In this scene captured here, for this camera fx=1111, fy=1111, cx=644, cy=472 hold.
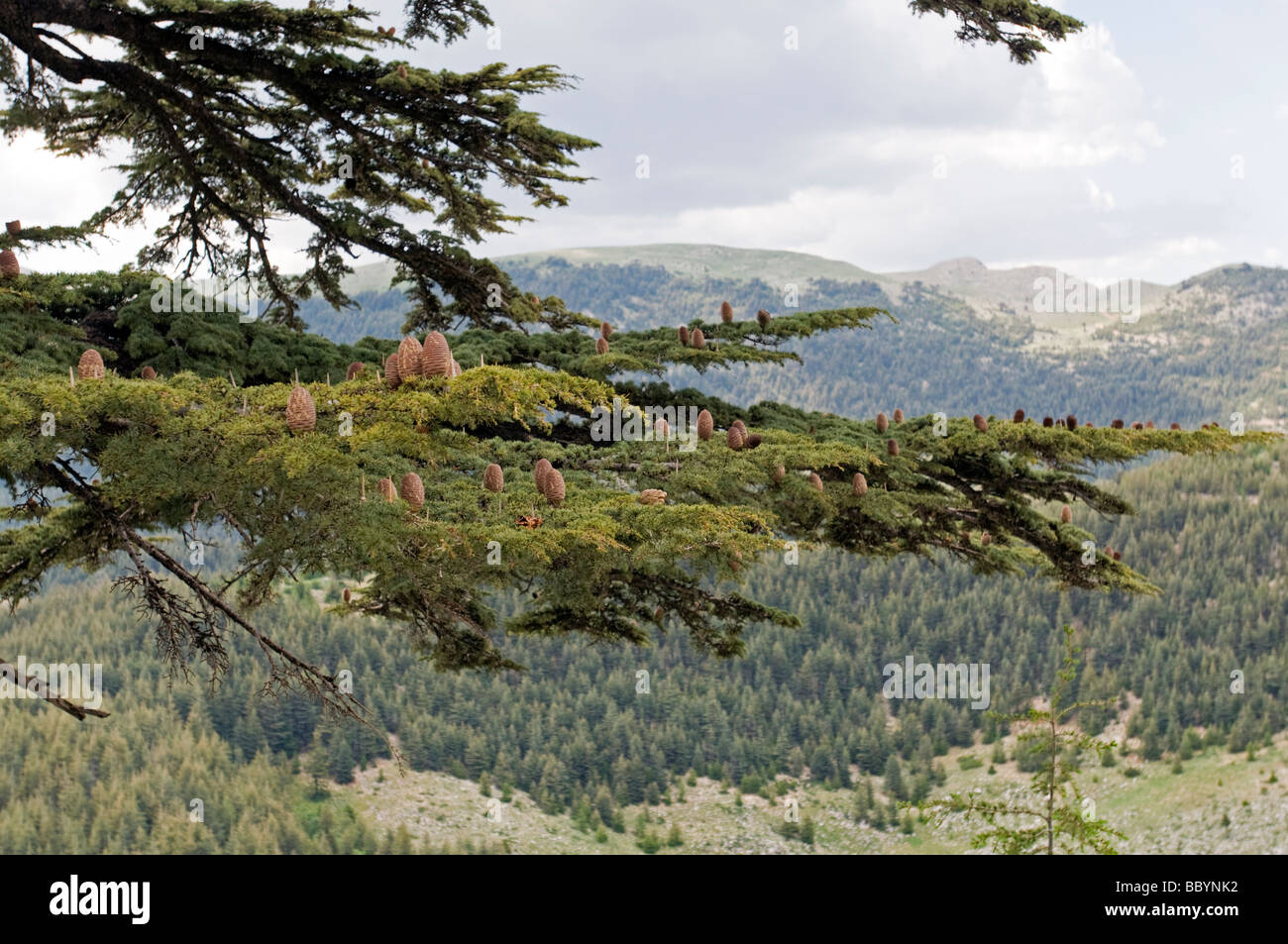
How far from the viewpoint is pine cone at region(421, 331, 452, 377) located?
21.9 feet

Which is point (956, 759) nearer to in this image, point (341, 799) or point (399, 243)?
point (341, 799)

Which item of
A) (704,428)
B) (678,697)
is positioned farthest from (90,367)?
(678,697)

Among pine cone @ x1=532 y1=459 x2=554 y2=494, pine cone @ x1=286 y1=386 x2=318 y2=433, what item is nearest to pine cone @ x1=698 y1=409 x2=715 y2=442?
pine cone @ x1=532 y1=459 x2=554 y2=494

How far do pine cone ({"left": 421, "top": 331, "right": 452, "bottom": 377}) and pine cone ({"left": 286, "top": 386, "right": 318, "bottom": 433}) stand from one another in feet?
2.60

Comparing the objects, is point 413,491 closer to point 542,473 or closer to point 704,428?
point 542,473

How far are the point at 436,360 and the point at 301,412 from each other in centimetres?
93

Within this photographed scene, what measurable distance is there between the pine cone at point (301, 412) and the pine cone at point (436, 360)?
791 mm

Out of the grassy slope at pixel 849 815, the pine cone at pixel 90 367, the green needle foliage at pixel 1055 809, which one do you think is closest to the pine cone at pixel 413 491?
the pine cone at pixel 90 367

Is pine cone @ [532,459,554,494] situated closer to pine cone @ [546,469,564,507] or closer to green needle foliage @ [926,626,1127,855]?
pine cone @ [546,469,564,507]

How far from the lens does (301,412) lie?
6859 mm

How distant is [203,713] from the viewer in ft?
406

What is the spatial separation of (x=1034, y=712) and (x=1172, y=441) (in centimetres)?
439

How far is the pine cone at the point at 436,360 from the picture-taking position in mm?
6684
